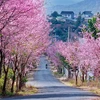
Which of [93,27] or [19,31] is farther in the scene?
[93,27]

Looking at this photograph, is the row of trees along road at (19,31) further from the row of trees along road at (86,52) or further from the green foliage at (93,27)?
the green foliage at (93,27)

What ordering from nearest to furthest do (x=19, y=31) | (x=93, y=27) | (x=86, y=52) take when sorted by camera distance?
(x=19, y=31), (x=86, y=52), (x=93, y=27)

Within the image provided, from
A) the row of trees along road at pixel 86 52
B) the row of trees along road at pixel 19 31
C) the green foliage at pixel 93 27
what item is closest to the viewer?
the row of trees along road at pixel 19 31

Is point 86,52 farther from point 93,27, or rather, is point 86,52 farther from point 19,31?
point 19,31

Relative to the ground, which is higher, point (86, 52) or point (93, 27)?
point (93, 27)

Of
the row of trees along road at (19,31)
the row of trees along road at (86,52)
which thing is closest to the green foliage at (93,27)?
the row of trees along road at (86,52)

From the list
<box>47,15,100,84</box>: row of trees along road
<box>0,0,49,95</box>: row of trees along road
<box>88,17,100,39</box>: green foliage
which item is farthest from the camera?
<box>88,17,100,39</box>: green foliage

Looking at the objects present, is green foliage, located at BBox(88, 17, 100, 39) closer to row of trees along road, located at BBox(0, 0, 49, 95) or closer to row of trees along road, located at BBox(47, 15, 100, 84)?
row of trees along road, located at BBox(47, 15, 100, 84)

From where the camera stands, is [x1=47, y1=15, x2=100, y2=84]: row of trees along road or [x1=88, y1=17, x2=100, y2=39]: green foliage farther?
[x1=88, y1=17, x2=100, y2=39]: green foliage

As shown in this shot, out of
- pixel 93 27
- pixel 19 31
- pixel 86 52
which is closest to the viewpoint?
pixel 19 31

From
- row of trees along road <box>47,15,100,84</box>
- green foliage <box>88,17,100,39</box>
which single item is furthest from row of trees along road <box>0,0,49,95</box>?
green foliage <box>88,17,100,39</box>

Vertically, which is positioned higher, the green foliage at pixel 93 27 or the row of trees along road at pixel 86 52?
the green foliage at pixel 93 27

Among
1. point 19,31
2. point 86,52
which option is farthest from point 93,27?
point 19,31

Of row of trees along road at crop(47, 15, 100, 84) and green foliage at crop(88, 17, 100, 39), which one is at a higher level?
green foliage at crop(88, 17, 100, 39)
